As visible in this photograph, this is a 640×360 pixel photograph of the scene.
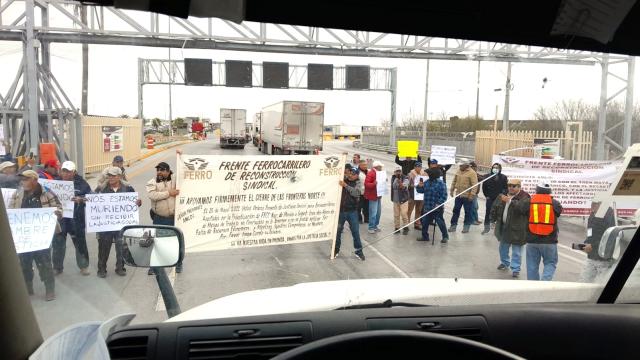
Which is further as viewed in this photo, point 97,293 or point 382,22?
point 97,293

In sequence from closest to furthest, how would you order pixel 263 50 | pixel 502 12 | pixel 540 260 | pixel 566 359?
pixel 502 12
pixel 566 359
pixel 263 50
pixel 540 260

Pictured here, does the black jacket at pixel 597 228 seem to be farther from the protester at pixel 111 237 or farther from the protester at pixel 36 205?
the protester at pixel 36 205

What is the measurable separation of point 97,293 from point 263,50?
6.77ft

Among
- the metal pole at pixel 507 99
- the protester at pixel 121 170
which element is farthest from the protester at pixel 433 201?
the protester at pixel 121 170

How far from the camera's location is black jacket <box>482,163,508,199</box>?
4.15 metres

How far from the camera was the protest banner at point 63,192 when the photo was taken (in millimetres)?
3707

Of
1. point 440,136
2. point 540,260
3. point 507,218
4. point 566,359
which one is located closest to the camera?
point 566,359

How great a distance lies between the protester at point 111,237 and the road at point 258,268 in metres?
0.05

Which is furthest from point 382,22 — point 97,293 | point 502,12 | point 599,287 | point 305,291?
point 97,293

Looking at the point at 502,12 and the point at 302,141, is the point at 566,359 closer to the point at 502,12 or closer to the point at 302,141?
the point at 502,12

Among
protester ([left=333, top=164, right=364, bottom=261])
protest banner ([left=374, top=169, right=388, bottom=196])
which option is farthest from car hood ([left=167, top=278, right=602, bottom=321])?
protest banner ([left=374, top=169, right=388, bottom=196])

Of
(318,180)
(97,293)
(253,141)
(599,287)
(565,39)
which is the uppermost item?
(565,39)

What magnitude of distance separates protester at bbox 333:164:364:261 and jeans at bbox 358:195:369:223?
0.06 metres

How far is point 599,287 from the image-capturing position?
3000mm
